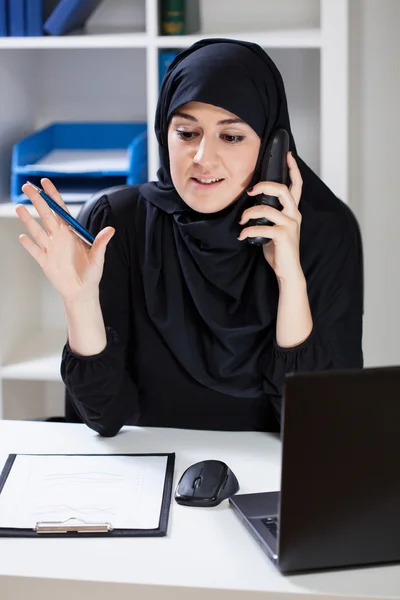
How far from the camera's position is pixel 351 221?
171 cm

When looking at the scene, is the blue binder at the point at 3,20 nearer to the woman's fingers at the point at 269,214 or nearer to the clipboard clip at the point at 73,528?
A: the woman's fingers at the point at 269,214

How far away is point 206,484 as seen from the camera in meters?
1.17

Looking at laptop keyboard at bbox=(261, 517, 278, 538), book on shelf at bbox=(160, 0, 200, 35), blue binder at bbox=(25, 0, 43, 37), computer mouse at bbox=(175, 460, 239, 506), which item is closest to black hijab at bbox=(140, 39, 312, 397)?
computer mouse at bbox=(175, 460, 239, 506)

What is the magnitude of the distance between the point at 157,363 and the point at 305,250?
1.17ft

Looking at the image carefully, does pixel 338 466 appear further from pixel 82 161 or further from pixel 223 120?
pixel 82 161

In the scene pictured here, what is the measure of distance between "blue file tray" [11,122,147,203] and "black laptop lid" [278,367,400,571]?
1353 millimetres

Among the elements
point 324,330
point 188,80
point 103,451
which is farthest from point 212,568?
point 188,80

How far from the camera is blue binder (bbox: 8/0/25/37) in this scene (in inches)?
85.9

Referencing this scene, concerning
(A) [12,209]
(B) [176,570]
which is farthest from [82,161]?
(B) [176,570]

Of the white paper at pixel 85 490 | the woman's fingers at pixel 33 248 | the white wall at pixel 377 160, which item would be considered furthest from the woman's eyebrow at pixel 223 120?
the white wall at pixel 377 160

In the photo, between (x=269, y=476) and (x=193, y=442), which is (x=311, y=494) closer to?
(x=269, y=476)

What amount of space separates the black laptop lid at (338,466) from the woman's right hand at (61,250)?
534 millimetres

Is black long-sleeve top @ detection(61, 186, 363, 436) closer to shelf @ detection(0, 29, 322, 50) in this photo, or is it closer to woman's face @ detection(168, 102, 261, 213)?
woman's face @ detection(168, 102, 261, 213)

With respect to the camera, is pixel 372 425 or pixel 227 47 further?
pixel 227 47
